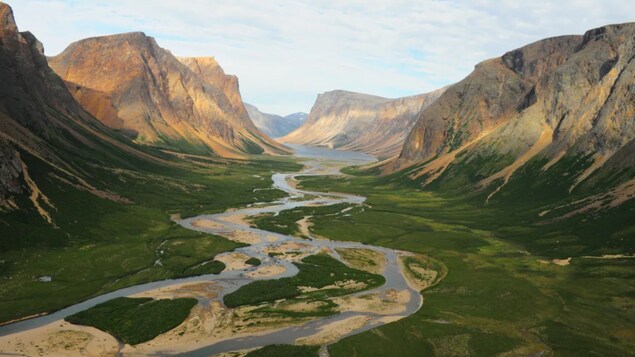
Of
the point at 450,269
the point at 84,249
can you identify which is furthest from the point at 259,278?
the point at 84,249

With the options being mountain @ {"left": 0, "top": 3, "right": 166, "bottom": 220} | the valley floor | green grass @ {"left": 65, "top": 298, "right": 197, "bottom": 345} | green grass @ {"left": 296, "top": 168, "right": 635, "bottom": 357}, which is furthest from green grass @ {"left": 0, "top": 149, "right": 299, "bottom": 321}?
green grass @ {"left": 296, "top": 168, "right": 635, "bottom": 357}

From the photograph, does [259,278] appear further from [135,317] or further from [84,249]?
[84,249]

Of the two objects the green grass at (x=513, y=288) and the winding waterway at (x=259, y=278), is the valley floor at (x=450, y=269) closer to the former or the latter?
the green grass at (x=513, y=288)

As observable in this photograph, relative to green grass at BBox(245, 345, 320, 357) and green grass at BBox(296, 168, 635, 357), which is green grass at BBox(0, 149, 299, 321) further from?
green grass at BBox(296, 168, 635, 357)

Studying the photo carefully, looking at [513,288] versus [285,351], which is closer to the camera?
[285,351]

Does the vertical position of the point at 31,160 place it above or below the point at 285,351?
above

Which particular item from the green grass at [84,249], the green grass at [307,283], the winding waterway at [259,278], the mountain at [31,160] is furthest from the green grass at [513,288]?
the mountain at [31,160]
